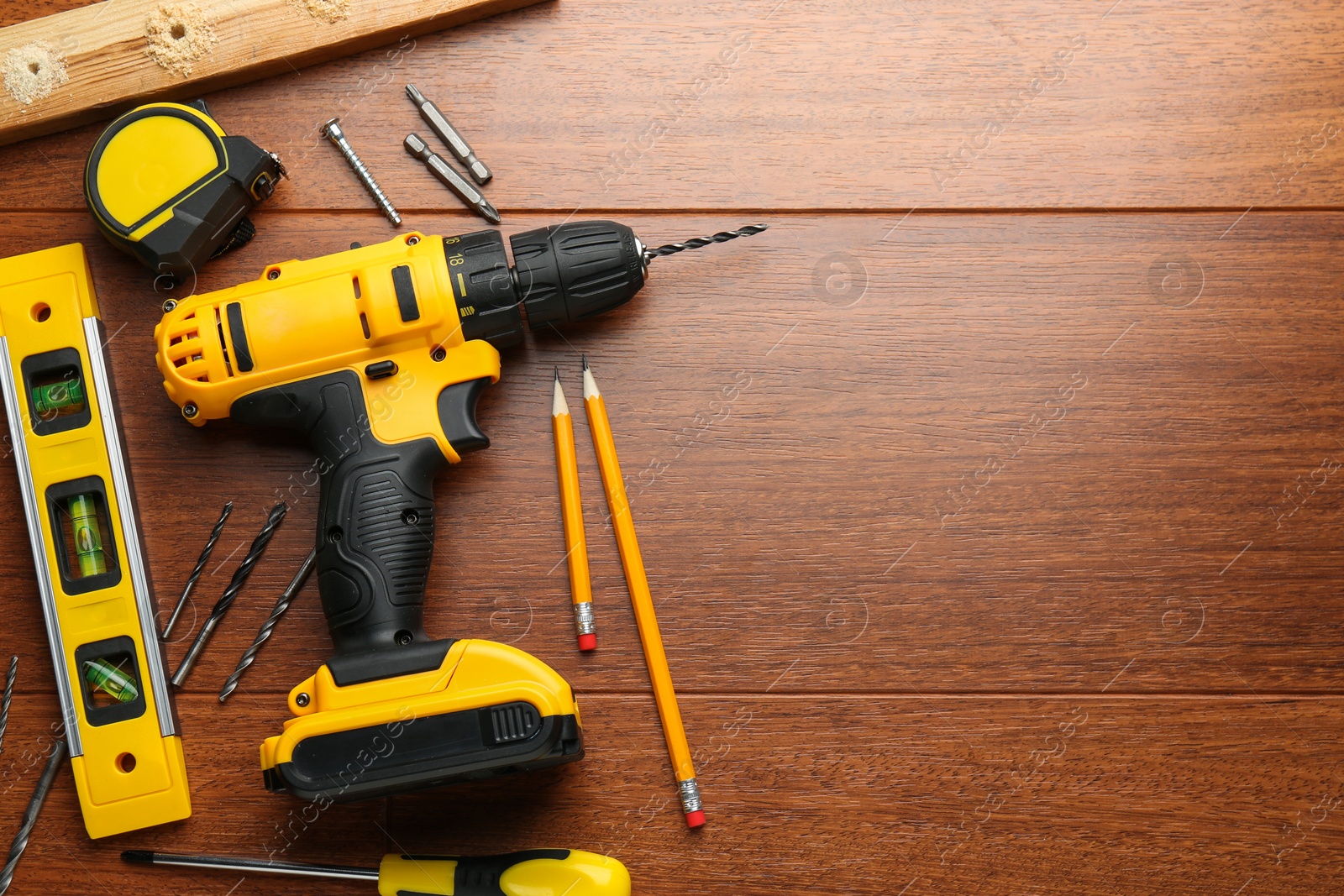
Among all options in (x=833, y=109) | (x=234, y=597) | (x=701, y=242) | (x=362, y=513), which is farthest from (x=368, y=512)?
(x=833, y=109)

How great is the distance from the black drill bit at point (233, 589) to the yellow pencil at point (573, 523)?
0.31 meters

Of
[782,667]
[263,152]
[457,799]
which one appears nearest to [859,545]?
[782,667]

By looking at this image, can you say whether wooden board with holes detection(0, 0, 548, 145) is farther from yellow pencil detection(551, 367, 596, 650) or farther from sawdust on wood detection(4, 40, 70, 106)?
yellow pencil detection(551, 367, 596, 650)

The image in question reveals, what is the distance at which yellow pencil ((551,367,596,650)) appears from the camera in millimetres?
954

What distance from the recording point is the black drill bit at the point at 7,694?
→ 959 mm

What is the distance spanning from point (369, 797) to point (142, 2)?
92 centimetres

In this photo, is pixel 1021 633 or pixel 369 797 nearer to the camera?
pixel 369 797

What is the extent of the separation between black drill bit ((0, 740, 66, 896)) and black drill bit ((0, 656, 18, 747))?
69 millimetres

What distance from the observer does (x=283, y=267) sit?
919 millimetres

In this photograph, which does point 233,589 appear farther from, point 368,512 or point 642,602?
point 642,602

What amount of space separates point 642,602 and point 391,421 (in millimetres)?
325

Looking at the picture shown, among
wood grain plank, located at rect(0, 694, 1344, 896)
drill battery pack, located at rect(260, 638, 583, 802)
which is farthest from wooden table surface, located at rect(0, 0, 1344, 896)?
drill battery pack, located at rect(260, 638, 583, 802)

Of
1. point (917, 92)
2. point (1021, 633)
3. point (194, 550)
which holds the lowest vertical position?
point (1021, 633)

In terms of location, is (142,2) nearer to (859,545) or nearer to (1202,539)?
(859,545)
